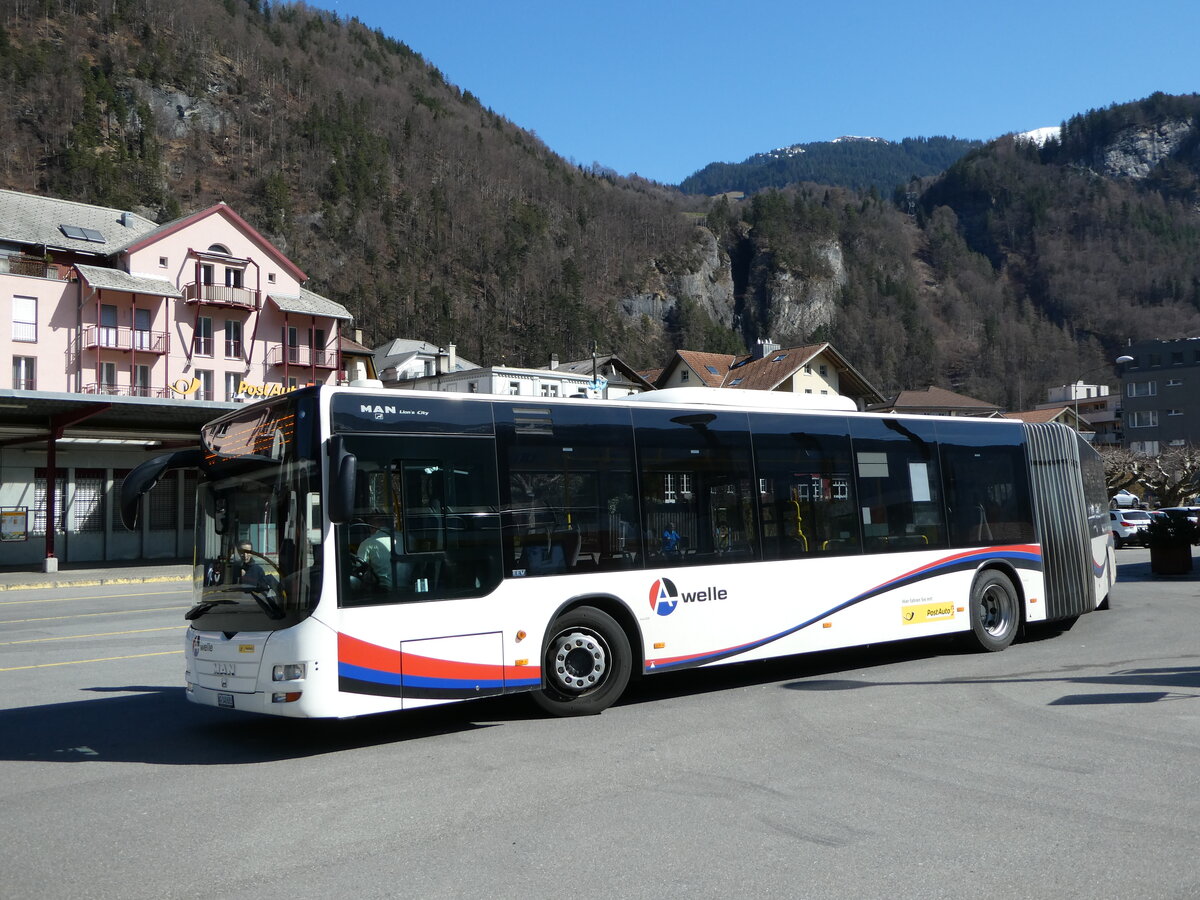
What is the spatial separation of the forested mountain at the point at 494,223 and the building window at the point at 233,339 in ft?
162

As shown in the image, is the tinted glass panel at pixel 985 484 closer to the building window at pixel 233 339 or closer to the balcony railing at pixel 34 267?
the balcony railing at pixel 34 267

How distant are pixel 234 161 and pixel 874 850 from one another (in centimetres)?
13178

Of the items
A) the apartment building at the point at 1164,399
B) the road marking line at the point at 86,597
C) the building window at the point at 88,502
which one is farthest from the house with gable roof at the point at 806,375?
the road marking line at the point at 86,597

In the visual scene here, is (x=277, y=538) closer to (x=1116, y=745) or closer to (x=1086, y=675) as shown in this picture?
(x=1116, y=745)

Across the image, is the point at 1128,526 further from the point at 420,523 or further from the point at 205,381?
the point at 205,381

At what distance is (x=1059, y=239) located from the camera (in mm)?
192250

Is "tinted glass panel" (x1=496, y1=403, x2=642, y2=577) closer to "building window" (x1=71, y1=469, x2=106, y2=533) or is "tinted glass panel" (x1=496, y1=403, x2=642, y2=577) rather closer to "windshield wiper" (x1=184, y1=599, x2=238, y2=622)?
"windshield wiper" (x1=184, y1=599, x2=238, y2=622)

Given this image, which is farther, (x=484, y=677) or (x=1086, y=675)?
(x=1086, y=675)

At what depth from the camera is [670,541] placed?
9844 mm

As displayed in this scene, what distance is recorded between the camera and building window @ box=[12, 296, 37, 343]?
163 feet

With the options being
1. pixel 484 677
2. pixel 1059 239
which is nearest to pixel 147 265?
pixel 484 677

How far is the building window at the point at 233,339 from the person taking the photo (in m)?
59.0

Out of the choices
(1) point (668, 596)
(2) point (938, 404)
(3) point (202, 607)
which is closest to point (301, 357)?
(1) point (668, 596)

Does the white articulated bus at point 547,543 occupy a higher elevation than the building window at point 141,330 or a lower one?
lower
